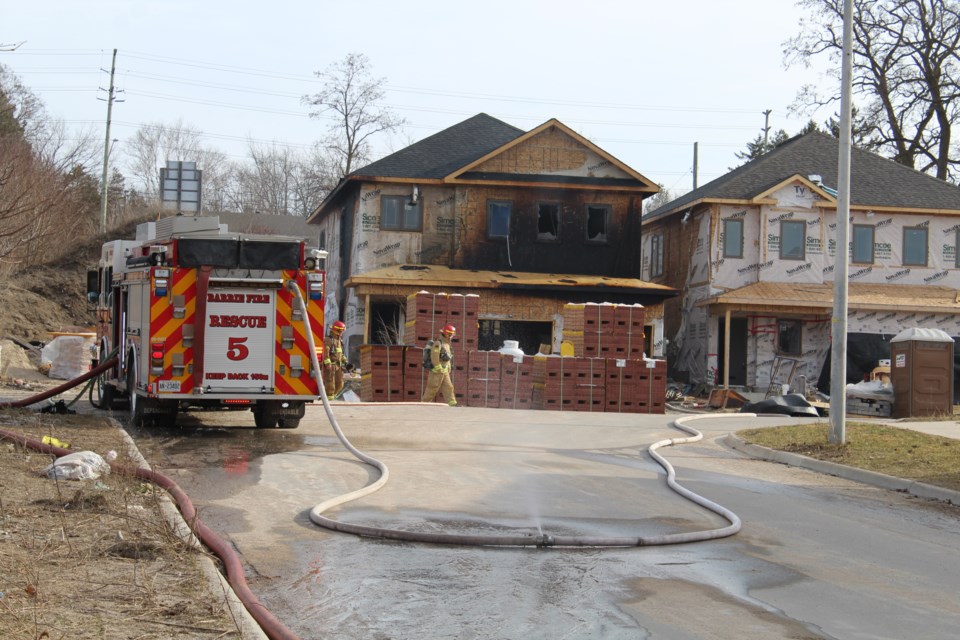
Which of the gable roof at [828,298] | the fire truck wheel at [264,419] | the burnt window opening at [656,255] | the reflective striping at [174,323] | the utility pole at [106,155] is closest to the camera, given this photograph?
the reflective striping at [174,323]

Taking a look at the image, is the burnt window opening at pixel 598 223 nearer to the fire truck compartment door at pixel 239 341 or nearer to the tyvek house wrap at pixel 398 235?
the tyvek house wrap at pixel 398 235

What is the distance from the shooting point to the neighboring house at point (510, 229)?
33875 millimetres

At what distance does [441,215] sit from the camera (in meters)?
35.0

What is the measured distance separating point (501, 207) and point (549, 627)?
29.9m

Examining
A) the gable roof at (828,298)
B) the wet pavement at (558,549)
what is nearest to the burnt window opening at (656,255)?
the gable roof at (828,298)

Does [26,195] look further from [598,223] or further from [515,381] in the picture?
[598,223]

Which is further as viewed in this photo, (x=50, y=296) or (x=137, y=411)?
(x=50, y=296)

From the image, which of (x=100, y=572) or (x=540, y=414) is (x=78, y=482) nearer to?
(x=100, y=572)

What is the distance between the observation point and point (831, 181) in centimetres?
3866

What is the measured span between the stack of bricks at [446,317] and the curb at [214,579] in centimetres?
1614

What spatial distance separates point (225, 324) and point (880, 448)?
31.1 feet

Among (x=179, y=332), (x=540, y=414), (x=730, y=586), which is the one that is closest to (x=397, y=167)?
(x=540, y=414)

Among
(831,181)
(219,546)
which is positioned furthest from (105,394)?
(831,181)

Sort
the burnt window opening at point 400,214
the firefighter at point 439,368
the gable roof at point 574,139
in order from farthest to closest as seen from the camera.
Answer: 1. the burnt window opening at point 400,214
2. the gable roof at point 574,139
3. the firefighter at point 439,368
